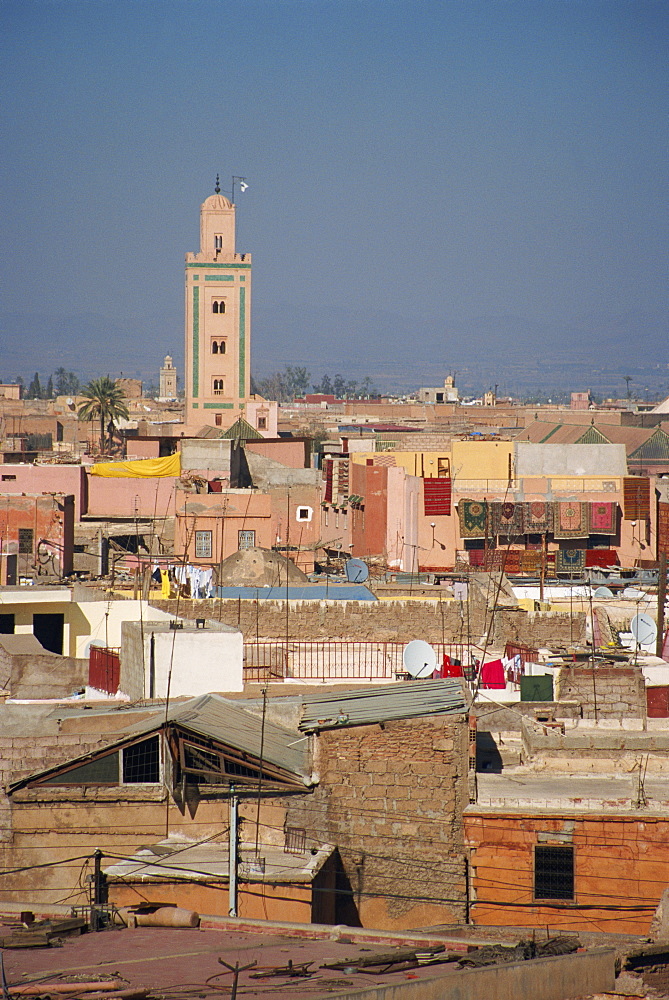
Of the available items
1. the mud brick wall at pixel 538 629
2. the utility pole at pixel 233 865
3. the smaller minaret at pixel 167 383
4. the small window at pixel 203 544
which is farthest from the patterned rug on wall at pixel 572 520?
the smaller minaret at pixel 167 383

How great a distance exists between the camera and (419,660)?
13.6 metres

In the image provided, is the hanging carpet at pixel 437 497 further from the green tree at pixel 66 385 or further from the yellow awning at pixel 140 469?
the green tree at pixel 66 385

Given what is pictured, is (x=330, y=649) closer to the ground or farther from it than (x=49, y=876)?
farther from it

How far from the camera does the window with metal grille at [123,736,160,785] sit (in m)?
9.65

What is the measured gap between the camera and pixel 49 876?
31.3 feet

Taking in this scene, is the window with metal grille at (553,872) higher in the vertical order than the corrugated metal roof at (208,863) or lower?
lower

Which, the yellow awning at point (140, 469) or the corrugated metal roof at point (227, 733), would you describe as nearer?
the corrugated metal roof at point (227, 733)

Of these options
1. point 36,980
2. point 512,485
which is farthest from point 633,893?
point 512,485

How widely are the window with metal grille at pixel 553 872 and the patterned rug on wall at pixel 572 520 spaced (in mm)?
23195

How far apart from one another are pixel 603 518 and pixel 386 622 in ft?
56.2

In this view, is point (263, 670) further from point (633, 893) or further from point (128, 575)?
point (128, 575)

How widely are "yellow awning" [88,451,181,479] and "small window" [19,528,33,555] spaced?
27.3 ft

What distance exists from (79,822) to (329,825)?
1.89 metres

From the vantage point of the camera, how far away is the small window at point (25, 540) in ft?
86.7
